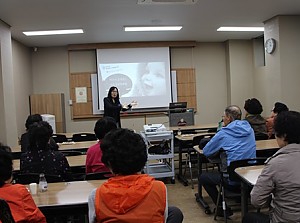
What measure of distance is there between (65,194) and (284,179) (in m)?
1.50

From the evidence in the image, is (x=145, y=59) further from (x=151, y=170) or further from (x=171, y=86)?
(x=151, y=170)

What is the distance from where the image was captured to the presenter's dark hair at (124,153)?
1.62 meters

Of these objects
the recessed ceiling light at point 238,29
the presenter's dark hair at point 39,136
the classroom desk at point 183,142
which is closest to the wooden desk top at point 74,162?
the presenter's dark hair at point 39,136

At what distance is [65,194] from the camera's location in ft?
8.00

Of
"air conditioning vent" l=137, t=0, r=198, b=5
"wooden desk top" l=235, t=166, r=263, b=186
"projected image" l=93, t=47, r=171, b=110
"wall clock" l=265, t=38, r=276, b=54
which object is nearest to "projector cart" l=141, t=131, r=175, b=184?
"air conditioning vent" l=137, t=0, r=198, b=5

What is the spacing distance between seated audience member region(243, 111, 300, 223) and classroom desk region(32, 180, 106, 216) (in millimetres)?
1149

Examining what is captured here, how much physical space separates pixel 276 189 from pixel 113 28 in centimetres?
601

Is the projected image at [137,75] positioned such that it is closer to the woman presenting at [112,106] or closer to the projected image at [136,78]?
the projected image at [136,78]

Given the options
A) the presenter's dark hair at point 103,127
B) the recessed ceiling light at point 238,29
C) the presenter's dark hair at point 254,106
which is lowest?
the presenter's dark hair at point 103,127

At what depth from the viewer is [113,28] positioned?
732 cm

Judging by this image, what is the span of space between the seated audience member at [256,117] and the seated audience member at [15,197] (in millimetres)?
3600

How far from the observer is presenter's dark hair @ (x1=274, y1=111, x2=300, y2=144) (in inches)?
80.2

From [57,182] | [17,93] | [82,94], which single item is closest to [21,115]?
[17,93]

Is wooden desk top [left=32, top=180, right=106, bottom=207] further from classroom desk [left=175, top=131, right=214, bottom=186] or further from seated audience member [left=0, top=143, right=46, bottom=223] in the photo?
classroom desk [left=175, top=131, right=214, bottom=186]
